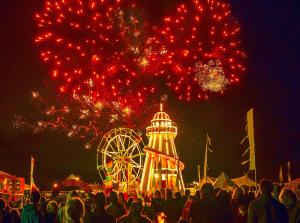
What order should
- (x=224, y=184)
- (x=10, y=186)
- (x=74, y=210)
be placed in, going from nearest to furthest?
(x=74, y=210) → (x=224, y=184) → (x=10, y=186)

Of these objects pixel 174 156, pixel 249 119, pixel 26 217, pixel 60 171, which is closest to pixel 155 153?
pixel 174 156

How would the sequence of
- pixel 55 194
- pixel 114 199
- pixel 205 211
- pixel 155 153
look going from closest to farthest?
pixel 205 211
pixel 114 199
pixel 55 194
pixel 155 153

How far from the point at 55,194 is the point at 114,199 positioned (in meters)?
4.03

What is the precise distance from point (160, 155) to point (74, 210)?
3551 centimetres

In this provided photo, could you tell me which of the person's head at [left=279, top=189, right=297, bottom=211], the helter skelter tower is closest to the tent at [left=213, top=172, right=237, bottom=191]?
the helter skelter tower

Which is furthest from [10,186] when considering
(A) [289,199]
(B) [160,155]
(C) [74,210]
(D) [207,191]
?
(C) [74,210]

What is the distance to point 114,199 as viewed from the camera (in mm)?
11508

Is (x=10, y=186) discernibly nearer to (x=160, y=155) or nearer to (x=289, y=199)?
(x=160, y=155)

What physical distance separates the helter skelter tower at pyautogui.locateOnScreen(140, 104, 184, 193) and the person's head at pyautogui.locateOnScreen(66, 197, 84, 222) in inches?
1391

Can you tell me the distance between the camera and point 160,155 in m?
42.3

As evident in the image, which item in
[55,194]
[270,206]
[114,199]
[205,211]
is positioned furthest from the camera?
[55,194]

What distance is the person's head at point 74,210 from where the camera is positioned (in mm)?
6953

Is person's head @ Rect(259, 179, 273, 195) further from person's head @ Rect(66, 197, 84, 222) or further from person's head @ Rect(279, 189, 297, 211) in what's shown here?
person's head @ Rect(66, 197, 84, 222)

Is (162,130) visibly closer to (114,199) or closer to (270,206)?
(114,199)
